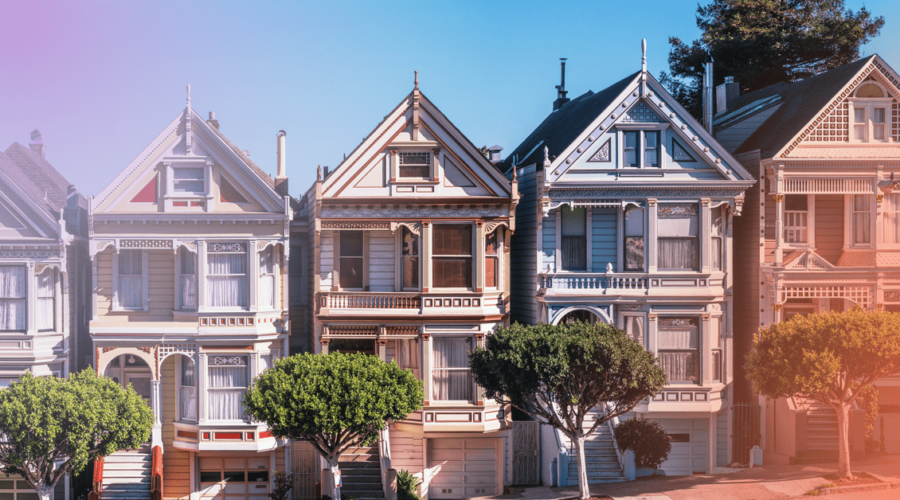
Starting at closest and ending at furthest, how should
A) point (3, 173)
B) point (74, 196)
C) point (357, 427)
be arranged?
point (357, 427) → point (3, 173) → point (74, 196)

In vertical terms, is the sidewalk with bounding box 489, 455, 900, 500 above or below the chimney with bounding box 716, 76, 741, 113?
below

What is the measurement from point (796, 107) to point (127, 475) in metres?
29.8

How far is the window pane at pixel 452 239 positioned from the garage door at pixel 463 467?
7.14m

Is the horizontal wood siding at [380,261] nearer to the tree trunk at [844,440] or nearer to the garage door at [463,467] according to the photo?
the garage door at [463,467]

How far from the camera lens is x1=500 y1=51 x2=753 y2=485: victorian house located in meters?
29.8

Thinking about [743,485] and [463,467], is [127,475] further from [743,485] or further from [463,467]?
[743,485]

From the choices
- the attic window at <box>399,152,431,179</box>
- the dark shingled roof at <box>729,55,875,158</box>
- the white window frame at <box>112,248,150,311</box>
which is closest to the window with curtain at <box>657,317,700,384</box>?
the dark shingled roof at <box>729,55,875,158</box>

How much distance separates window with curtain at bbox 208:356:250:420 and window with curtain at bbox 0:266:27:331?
7280 millimetres

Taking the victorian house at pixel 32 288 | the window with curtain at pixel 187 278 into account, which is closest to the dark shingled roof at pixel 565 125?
the window with curtain at pixel 187 278

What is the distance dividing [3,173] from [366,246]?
13478 millimetres

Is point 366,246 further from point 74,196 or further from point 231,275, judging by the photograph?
point 74,196

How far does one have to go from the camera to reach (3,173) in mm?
28891

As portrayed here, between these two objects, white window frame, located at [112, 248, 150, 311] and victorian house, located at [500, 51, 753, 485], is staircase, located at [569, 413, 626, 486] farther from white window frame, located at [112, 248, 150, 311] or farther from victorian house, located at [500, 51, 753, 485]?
white window frame, located at [112, 248, 150, 311]

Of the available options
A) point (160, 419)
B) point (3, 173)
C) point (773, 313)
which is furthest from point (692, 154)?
point (3, 173)
